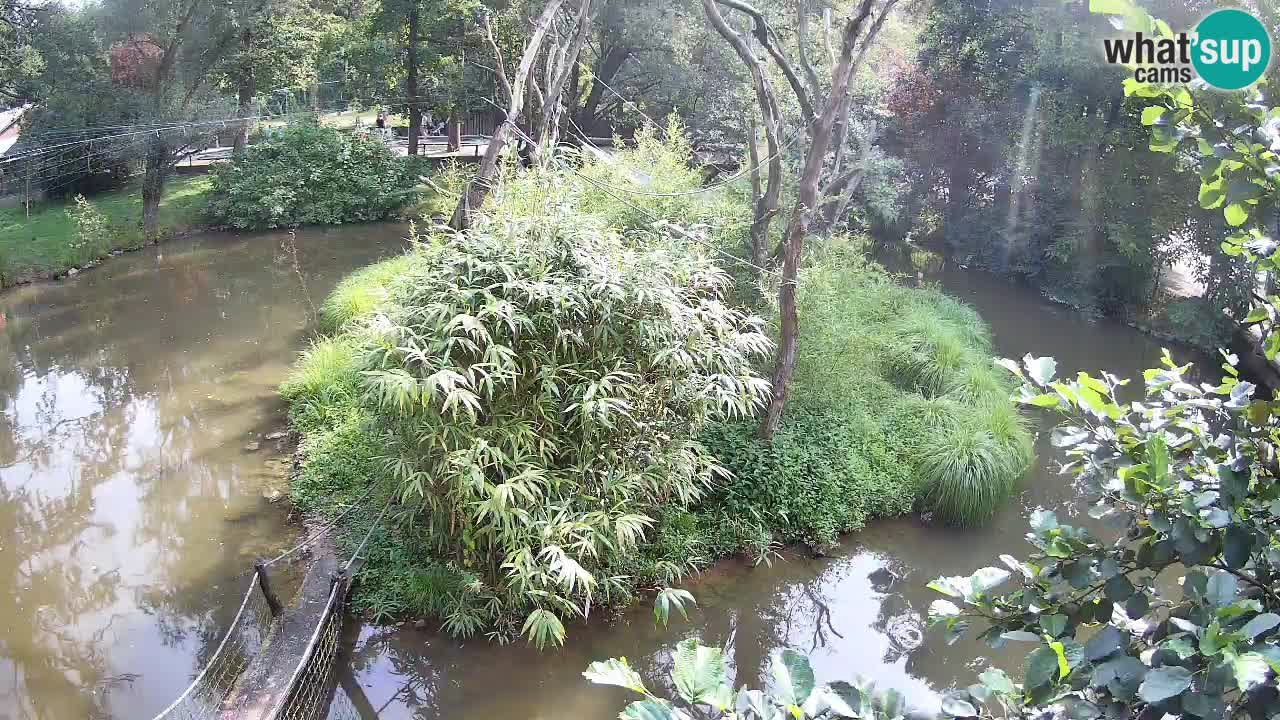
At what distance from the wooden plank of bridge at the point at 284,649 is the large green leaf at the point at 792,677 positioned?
3198mm

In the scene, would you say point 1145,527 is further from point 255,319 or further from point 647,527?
point 255,319

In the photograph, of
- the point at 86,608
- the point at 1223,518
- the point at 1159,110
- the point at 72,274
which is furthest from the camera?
the point at 72,274

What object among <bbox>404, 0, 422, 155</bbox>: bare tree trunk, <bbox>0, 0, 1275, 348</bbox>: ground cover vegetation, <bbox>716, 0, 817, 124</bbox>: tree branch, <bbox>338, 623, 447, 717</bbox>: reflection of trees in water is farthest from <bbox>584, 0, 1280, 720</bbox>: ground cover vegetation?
<bbox>404, 0, 422, 155</bbox>: bare tree trunk

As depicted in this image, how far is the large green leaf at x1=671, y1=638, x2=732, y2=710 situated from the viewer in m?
0.98

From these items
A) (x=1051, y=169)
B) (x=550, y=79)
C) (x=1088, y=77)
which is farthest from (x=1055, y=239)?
(x=550, y=79)

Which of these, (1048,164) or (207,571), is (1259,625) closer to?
(207,571)

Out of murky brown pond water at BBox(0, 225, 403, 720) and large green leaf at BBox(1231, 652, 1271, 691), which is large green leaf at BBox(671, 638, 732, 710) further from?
murky brown pond water at BBox(0, 225, 403, 720)

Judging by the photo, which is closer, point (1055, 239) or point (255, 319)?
point (255, 319)

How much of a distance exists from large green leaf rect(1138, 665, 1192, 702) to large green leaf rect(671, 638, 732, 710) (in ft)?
1.54

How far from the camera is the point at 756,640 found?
4707 millimetres

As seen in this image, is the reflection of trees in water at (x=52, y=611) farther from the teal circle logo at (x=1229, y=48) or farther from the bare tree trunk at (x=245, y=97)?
the bare tree trunk at (x=245, y=97)

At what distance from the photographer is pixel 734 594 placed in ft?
16.4

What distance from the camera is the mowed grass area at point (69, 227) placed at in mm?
10023

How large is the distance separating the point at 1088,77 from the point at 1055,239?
1.95 m
